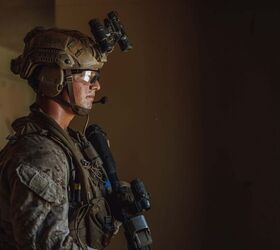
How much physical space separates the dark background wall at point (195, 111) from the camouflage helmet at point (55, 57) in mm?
952

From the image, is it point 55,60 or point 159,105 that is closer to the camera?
point 55,60

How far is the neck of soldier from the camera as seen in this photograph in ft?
5.09

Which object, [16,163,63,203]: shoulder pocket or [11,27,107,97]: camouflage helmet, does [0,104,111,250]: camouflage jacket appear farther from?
[11,27,107,97]: camouflage helmet

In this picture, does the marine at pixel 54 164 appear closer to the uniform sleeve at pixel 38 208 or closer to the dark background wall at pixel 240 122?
the uniform sleeve at pixel 38 208

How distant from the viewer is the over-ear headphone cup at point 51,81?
4.95ft

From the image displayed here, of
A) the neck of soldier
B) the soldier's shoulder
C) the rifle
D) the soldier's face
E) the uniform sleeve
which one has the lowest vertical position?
the rifle

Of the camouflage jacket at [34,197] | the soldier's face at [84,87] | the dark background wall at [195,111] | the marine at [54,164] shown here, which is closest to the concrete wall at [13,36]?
the dark background wall at [195,111]

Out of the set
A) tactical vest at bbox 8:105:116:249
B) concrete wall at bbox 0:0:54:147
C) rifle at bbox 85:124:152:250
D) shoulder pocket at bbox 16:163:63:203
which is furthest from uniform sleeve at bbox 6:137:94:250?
concrete wall at bbox 0:0:54:147

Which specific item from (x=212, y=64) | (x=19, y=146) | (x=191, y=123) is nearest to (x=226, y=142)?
(x=191, y=123)

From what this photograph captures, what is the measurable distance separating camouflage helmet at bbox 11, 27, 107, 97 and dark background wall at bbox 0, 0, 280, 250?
95 cm

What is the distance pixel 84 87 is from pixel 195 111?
3.46 feet

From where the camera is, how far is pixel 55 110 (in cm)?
155

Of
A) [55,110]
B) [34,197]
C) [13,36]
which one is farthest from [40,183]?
[13,36]

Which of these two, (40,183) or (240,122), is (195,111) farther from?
(40,183)
